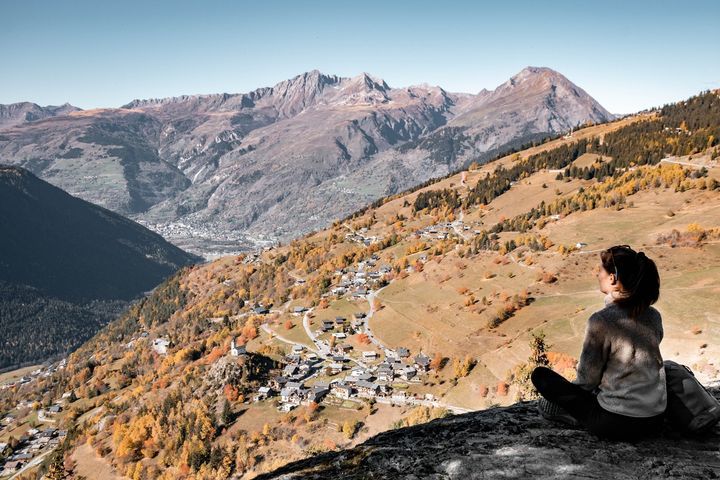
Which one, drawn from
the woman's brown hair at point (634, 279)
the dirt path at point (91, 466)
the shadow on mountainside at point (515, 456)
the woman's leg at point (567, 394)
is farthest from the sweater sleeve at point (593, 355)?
the dirt path at point (91, 466)

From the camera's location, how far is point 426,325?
356 ft

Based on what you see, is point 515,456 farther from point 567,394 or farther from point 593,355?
point 593,355

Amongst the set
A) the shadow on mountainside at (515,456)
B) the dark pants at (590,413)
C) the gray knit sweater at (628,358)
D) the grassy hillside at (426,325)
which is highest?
the gray knit sweater at (628,358)

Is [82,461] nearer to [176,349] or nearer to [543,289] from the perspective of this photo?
[176,349]

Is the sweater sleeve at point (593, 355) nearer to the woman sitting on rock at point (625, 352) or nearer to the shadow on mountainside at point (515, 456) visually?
the woman sitting on rock at point (625, 352)

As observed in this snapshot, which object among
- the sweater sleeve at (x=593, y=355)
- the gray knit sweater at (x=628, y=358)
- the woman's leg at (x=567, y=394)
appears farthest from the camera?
the woman's leg at (x=567, y=394)

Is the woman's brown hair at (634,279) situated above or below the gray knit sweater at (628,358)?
above

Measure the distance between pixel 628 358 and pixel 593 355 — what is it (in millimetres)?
553

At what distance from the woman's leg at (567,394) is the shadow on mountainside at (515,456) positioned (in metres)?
0.54

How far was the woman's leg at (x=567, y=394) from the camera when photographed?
27.4 feet

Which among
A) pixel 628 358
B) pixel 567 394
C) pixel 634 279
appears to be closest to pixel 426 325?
pixel 567 394

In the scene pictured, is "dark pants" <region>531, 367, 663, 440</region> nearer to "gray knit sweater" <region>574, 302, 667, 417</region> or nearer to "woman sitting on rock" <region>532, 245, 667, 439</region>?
"woman sitting on rock" <region>532, 245, 667, 439</region>

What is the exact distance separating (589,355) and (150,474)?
308ft

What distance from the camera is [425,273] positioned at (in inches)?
5517
